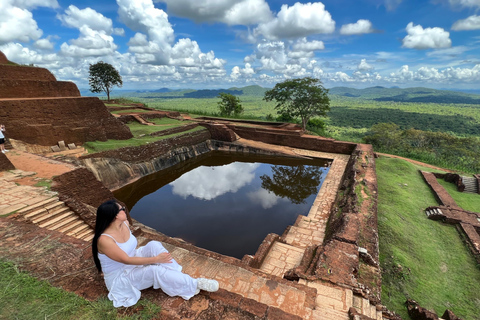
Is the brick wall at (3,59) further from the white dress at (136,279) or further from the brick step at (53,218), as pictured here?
the white dress at (136,279)

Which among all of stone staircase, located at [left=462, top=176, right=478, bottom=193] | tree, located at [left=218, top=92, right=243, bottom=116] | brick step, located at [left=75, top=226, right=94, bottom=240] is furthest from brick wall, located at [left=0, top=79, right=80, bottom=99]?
stone staircase, located at [left=462, top=176, right=478, bottom=193]

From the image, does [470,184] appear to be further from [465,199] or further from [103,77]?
[103,77]

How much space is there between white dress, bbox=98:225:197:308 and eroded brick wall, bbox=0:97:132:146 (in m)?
11.4

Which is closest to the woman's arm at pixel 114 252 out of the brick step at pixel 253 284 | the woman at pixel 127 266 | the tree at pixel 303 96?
the woman at pixel 127 266

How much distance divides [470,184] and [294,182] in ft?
24.4

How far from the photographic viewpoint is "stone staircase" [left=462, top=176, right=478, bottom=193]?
9.20 metres

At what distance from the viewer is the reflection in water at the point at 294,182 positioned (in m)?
10.3

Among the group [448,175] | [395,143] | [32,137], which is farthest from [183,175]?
[395,143]

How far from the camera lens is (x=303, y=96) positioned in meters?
20.7

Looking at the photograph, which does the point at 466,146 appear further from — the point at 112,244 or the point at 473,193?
the point at 112,244

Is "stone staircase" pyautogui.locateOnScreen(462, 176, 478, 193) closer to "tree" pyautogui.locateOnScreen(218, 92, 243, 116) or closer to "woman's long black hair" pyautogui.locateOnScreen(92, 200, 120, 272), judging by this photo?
"woman's long black hair" pyautogui.locateOnScreen(92, 200, 120, 272)

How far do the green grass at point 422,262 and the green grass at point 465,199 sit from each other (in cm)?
113

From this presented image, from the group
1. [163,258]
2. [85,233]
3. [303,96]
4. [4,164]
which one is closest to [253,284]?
[163,258]

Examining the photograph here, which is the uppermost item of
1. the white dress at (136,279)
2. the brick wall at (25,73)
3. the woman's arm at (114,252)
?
the brick wall at (25,73)
